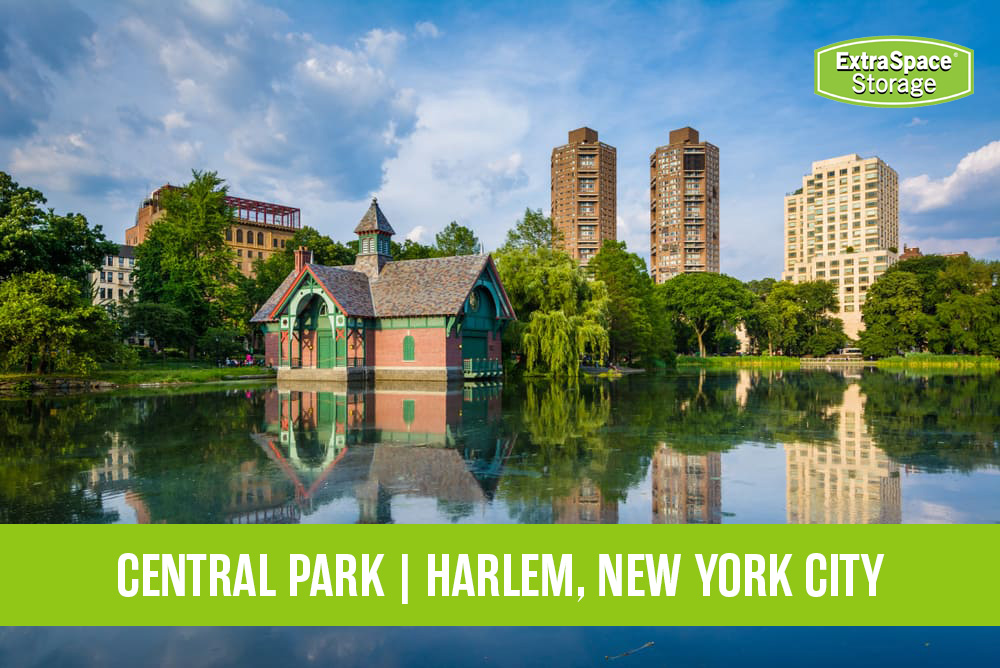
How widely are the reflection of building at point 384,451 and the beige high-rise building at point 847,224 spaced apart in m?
131

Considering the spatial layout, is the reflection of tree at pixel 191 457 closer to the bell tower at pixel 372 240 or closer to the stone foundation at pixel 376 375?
the stone foundation at pixel 376 375

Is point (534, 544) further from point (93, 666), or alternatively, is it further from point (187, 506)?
point (187, 506)

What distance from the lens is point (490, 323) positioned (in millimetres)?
38594

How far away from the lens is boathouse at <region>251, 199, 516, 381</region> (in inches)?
1357

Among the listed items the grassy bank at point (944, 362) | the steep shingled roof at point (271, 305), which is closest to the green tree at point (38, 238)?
the steep shingled roof at point (271, 305)

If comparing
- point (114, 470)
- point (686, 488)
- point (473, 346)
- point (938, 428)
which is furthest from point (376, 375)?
point (686, 488)

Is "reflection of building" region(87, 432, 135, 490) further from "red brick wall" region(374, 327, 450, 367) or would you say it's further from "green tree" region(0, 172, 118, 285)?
"green tree" region(0, 172, 118, 285)

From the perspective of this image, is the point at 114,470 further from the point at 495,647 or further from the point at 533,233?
the point at 533,233

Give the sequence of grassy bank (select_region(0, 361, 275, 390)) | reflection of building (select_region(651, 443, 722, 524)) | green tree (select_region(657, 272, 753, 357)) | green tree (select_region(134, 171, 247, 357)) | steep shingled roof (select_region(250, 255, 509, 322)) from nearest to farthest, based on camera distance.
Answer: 1. reflection of building (select_region(651, 443, 722, 524))
2. grassy bank (select_region(0, 361, 275, 390))
3. steep shingled roof (select_region(250, 255, 509, 322))
4. green tree (select_region(134, 171, 247, 357))
5. green tree (select_region(657, 272, 753, 357))

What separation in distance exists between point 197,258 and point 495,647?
5374 centimetres

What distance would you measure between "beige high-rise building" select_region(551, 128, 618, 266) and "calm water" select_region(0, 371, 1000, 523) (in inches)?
5847

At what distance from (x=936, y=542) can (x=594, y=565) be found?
128 inches

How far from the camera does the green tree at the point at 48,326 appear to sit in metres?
29.2

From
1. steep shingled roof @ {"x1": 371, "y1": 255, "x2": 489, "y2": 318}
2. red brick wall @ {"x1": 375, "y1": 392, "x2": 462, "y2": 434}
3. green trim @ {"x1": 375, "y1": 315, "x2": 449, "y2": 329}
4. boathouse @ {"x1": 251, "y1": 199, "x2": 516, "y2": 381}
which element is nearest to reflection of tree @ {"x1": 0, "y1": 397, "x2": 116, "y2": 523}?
red brick wall @ {"x1": 375, "y1": 392, "x2": 462, "y2": 434}
